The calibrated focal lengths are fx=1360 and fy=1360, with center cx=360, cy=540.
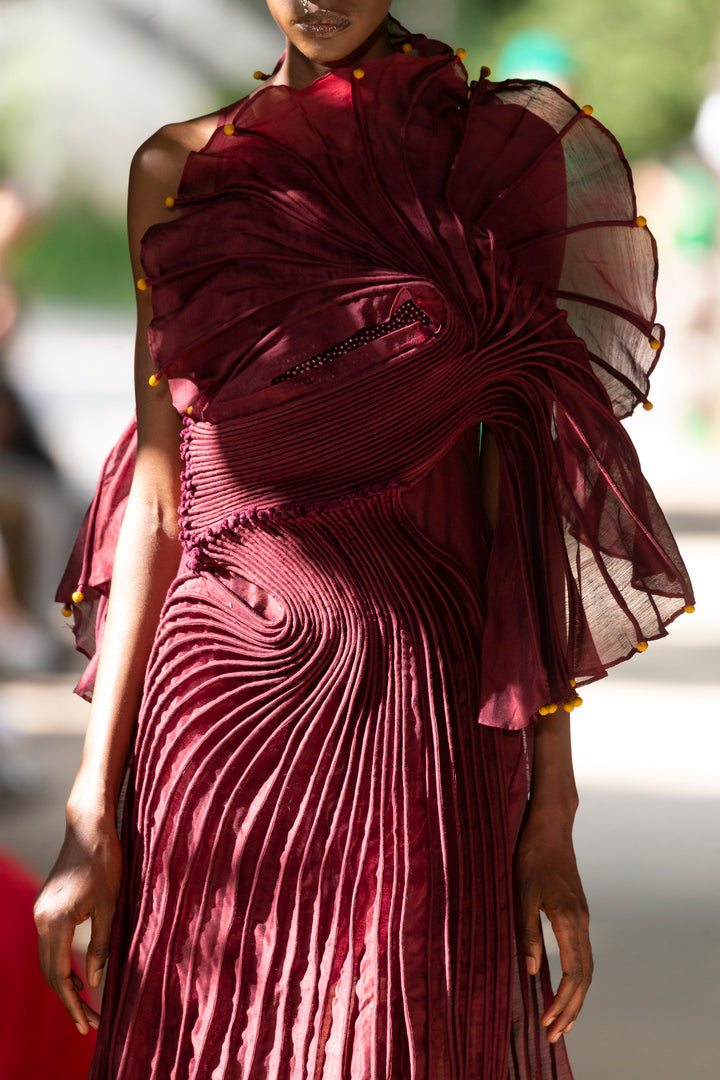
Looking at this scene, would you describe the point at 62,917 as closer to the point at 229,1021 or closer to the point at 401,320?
the point at 229,1021

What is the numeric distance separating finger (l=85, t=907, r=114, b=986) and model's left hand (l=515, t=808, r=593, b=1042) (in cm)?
32

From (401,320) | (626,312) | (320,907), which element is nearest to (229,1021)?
(320,907)

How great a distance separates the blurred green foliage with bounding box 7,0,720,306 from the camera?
457 cm

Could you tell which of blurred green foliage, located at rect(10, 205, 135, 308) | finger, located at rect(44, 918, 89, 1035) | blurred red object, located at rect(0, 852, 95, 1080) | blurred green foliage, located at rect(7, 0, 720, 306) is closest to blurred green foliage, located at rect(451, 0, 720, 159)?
blurred green foliage, located at rect(7, 0, 720, 306)

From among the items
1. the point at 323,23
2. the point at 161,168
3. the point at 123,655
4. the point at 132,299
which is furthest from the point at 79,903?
the point at 132,299

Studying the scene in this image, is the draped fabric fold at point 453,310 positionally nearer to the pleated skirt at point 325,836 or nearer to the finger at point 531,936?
the pleated skirt at point 325,836

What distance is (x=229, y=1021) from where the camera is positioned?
1.01m

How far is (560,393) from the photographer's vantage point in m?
1.08

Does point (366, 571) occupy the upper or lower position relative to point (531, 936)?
upper

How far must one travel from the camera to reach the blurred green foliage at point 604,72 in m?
4.57

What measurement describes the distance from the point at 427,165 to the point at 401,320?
14 cm

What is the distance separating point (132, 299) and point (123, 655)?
11.7ft

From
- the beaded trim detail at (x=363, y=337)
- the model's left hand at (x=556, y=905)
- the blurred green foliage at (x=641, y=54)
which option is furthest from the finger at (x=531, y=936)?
the blurred green foliage at (x=641, y=54)

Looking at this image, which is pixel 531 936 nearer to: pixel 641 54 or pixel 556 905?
pixel 556 905
